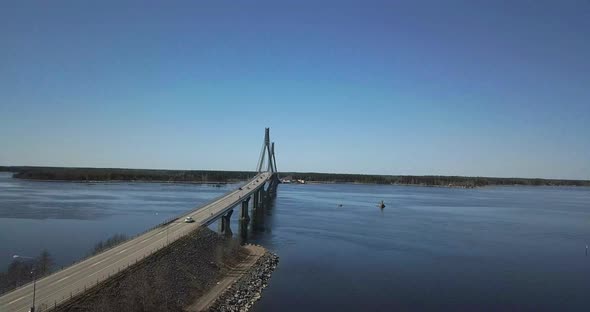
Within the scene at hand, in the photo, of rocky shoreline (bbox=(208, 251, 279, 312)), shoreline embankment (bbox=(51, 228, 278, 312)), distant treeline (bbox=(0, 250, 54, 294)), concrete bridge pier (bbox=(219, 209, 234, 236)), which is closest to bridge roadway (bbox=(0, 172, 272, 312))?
shoreline embankment (bbox=(51, 228, 278, 312))

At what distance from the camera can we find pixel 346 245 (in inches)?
1892

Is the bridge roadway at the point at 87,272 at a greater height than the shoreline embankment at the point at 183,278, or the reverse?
the bridge roadway at the point at 87,272

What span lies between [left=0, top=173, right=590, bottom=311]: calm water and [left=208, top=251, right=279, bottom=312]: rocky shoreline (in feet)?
2.24

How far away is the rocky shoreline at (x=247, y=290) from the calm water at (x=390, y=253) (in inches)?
26.9

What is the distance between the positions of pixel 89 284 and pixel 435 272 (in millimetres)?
25523

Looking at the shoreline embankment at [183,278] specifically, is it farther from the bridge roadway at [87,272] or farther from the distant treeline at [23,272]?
the distant treeline at [23,272]

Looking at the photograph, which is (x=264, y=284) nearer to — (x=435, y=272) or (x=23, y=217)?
(x=435, y=272)

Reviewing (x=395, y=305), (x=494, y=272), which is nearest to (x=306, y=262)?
(x=395, y=305)

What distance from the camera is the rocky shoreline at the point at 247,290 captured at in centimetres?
2493

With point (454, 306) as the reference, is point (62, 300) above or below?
above

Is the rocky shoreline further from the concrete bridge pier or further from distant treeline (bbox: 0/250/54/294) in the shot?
the concrete bridge pier

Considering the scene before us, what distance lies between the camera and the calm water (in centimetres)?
2859

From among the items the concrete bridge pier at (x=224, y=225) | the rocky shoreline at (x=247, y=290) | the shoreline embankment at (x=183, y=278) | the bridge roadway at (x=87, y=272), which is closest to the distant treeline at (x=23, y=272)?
the bridge roadway at (x=87, y=272)

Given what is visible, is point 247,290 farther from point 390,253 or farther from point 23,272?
point 390,253
